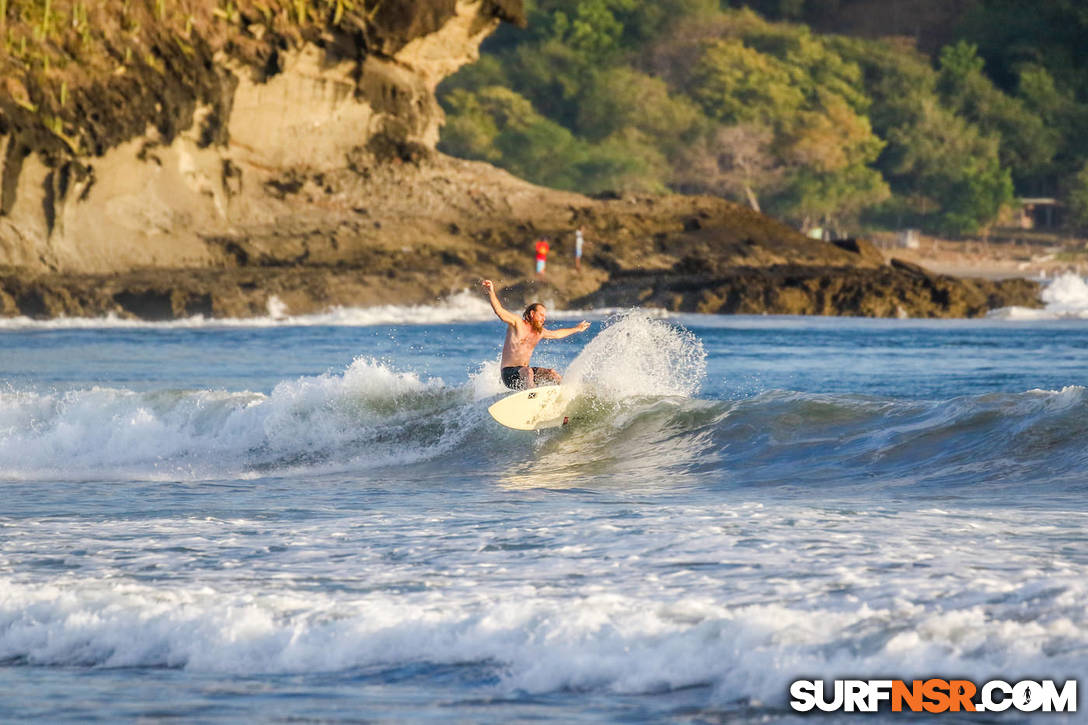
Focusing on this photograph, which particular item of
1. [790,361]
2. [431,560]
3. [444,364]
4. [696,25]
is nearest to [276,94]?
[444,364]

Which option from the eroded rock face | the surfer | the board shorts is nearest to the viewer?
the surfer

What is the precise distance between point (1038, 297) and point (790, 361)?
61.1ft

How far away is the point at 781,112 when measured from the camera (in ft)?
247

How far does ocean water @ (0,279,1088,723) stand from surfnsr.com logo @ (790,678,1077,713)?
0.08 m

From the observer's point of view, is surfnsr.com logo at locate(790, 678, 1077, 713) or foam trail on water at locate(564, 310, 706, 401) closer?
surfnsr.com logo at locate(790, 678, 1077, 713)

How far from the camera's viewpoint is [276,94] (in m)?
32.6

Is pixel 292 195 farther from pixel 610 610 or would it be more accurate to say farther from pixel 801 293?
pixel 610 610

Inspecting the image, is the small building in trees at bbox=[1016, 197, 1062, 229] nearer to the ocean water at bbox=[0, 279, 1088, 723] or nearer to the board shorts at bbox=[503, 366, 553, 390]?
the ocean water at bbox=[0, 279, 1088, 723]

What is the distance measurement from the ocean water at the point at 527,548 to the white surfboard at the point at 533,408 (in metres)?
0.13

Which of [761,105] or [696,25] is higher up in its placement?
[696,25]

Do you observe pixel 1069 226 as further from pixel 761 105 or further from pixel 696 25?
pixel 696 25

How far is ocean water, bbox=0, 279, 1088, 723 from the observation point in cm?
619

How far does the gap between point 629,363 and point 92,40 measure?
1864 centimetres

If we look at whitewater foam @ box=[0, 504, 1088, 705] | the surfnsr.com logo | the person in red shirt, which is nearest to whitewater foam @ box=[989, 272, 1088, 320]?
the person in red shirt
